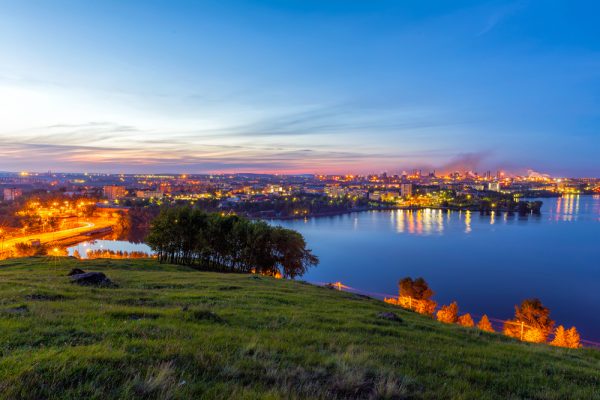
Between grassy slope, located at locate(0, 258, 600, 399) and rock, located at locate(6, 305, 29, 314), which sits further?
rock, located at locate(6, 305, 29, 314)

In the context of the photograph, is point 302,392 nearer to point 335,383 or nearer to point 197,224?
point 335,383

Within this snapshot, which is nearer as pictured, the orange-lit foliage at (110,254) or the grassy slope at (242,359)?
the grassy slope at (242,359)

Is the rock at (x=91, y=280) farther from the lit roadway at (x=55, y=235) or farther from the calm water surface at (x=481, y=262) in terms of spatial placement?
the lit roadway at (x=55, y=235)

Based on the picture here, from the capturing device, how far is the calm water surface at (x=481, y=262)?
134ft

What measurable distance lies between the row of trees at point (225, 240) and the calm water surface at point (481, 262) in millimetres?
18601

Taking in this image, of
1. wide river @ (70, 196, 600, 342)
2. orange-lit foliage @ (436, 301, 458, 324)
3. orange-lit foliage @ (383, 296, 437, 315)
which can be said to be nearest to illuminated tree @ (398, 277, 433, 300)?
orange-lit foliage @ (383, 296, 437, 315)

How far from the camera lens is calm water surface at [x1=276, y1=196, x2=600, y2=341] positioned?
1613 inches

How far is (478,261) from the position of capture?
57.9 m

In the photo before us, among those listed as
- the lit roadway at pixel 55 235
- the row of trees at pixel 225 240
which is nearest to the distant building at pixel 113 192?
the lit roadway at pixel 55 235

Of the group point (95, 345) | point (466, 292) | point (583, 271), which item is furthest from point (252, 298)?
point (583, 271)

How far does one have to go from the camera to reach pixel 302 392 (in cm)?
348

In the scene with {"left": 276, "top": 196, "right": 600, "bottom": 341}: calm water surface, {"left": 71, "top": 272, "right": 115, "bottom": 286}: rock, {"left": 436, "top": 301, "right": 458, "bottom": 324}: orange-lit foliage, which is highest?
{"left": 71, "top": 272, "right": 115, "bottom": 286}: rock

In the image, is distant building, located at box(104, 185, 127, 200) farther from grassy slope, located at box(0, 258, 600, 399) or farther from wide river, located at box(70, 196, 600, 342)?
grassy slope, located at box(0, 258, 600, 399)

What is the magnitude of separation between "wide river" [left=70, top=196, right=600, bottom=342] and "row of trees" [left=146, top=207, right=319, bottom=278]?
17.6 metres
